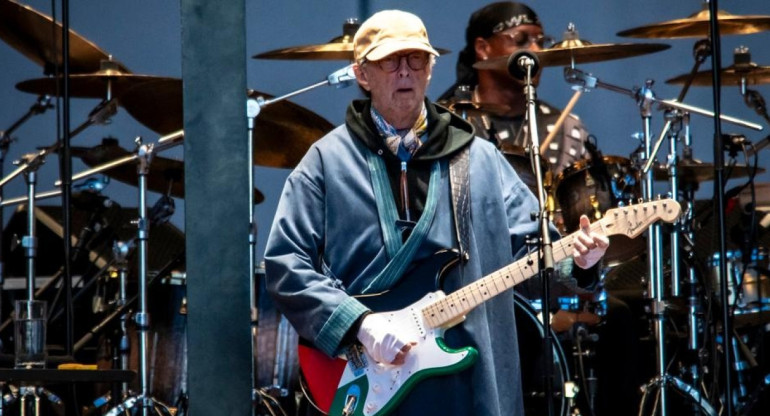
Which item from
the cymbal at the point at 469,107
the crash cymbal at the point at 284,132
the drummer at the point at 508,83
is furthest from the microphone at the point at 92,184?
the drummer at the point at 508,83

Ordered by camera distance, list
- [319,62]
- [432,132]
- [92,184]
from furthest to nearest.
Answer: [319,62] < [92,184] < [432,132]

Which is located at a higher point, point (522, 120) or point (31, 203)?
point (522, 120)

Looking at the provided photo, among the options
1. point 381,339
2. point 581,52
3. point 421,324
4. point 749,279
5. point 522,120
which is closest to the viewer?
point 381,339

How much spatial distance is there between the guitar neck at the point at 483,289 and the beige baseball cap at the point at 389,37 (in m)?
0.73

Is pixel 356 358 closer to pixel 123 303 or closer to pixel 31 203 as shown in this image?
pixel 123 303

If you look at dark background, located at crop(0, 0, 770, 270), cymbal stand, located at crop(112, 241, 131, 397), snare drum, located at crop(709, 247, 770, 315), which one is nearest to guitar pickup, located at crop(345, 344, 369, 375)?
cymbal stand, located at crop(112, 241, 131, 397)

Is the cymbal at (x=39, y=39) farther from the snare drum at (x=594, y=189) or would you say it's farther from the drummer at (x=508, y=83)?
the snare drum at (x=594, y=189)

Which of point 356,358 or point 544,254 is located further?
point 356,358

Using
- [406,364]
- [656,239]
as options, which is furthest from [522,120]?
[406,364]

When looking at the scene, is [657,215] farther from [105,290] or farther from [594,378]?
[105,290]

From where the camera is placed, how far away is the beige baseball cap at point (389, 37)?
14.2 ft

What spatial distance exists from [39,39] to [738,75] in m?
3.72

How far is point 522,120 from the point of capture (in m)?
8.00

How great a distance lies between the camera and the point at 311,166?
4336 millimetres
